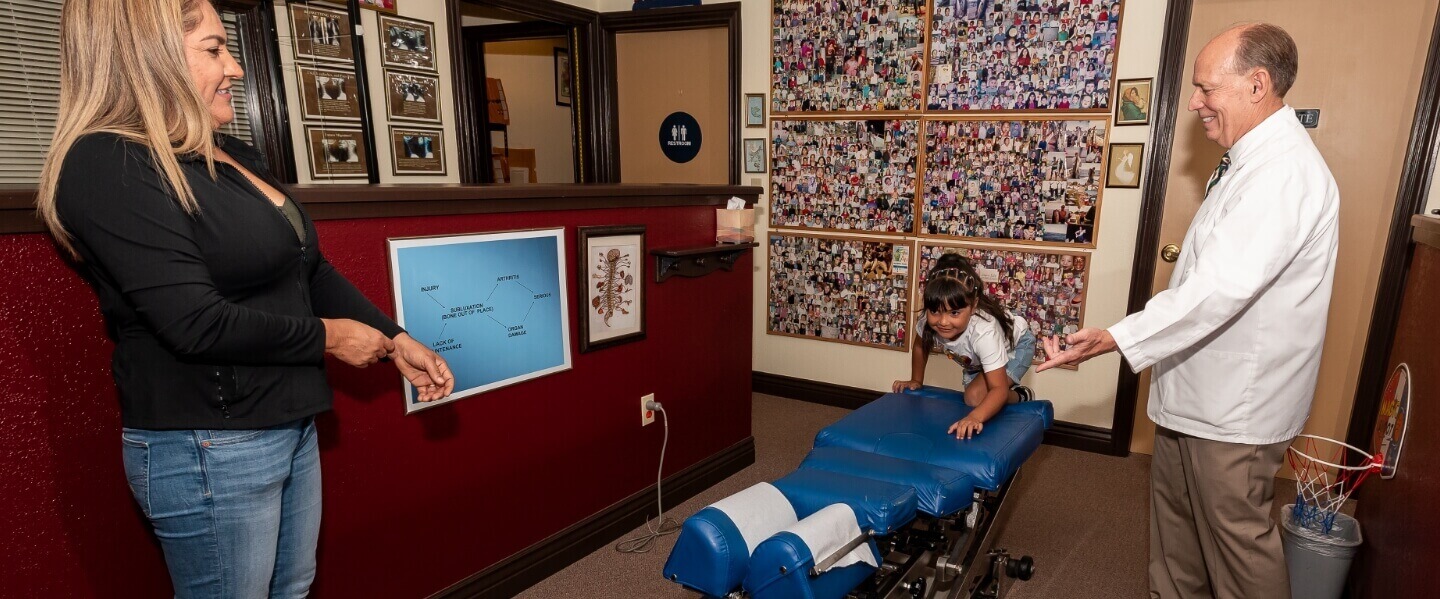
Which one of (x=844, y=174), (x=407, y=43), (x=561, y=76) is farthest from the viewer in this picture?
(x=561, y=76)

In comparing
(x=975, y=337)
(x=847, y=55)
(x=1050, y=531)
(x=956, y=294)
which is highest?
(x=847, y=55)

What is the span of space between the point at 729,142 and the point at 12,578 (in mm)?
3218

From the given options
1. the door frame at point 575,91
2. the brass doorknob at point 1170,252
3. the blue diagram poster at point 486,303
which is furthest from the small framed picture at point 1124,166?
the door frame at point 575,91

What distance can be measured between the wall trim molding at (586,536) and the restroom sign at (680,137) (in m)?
1.82

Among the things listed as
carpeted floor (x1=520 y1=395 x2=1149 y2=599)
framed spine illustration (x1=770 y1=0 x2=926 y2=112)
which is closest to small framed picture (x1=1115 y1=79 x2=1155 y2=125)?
framed spine illustration (x1=770 y1=0 x2=926 y2=112)

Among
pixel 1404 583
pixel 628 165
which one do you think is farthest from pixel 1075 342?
pixel 628 165

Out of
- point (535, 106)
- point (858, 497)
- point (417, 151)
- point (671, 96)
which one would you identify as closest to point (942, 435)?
point (858, 497)

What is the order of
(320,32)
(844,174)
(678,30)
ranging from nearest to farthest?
(320,32)
(844,174)
(678,30)

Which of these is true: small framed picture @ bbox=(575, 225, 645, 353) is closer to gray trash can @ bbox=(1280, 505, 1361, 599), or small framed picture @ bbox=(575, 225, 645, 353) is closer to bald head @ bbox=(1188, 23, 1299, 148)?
bald head @ bbox=(1188, 23, 1299, 148)

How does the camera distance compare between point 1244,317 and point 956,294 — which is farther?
point 956,294

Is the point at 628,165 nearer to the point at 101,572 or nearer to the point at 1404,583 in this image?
the point at 101,572

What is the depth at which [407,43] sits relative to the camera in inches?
125

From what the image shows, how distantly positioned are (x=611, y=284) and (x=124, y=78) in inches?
56.7

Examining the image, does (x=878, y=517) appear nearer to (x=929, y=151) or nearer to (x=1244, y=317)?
(x=1244, y=317)
